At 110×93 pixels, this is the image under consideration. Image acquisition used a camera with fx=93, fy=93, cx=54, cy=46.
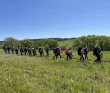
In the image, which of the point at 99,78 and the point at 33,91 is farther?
the point at 99,78

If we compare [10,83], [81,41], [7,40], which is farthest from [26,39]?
[10,83]

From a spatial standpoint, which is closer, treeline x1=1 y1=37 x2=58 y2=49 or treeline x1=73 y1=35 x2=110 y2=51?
treeline x1=73 y1=35 x2=110 y2=51

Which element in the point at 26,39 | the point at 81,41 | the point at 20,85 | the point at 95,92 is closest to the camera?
the point at 95,92

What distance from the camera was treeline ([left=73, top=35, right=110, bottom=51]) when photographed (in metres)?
57.0

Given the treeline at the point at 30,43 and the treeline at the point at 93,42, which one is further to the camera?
the treeline at the point at 30,43

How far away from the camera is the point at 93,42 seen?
62.2 meters

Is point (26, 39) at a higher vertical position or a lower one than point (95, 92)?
higher

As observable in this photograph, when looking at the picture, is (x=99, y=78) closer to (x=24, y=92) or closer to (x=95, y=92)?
(x=95, y=92)

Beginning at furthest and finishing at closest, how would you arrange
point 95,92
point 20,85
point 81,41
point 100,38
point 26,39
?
point 26,39, point 81,41, point 100,38, point 20,85, point 95,92

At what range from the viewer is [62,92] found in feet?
15.7

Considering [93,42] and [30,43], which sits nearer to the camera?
[93,42]

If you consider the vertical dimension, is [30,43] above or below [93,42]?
above

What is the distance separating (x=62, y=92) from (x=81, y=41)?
6272 centimetres

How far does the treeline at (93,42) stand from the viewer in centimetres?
5696
